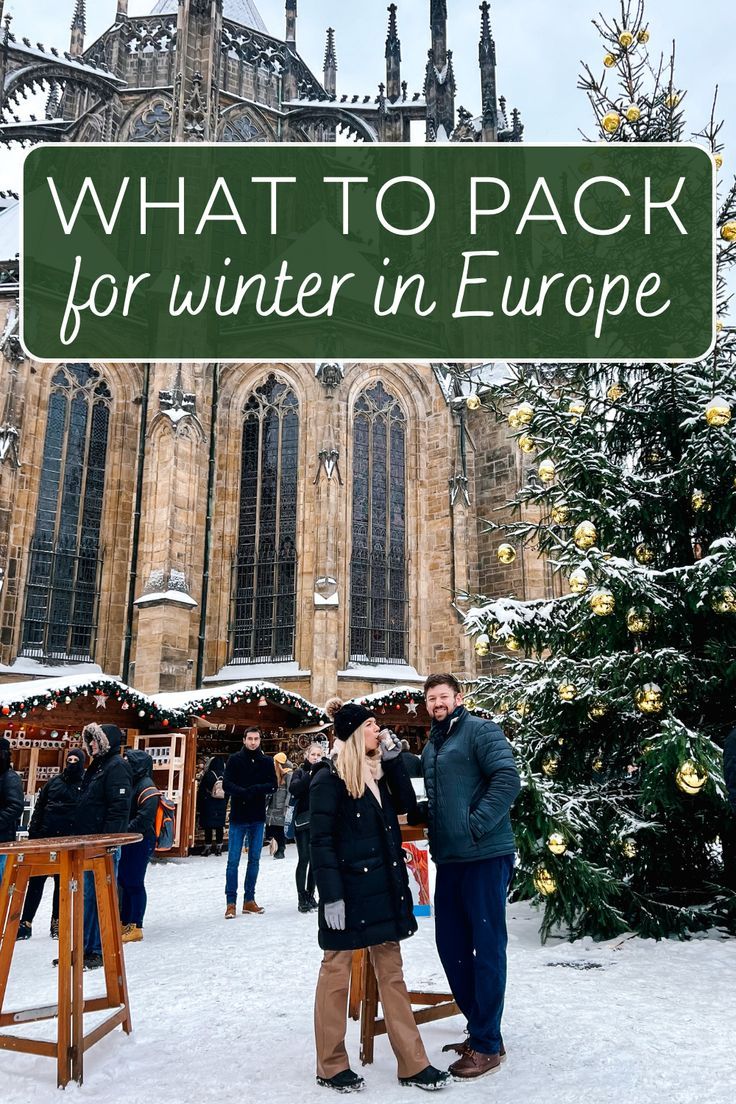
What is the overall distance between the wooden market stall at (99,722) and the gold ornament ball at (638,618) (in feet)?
25.7

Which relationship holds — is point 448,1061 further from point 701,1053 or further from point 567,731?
point 567,731

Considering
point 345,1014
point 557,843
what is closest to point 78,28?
point 557,843

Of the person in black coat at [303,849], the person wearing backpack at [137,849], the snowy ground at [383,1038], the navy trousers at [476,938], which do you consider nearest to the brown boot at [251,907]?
the person in black coat at [303,849]

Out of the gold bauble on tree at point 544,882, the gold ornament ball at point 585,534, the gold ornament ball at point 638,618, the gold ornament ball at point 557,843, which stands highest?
the gold ornament ball at point 585,534

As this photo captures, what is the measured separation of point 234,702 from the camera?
12.9 metres

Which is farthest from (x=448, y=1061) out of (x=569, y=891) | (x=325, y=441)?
(x=325, y=441)

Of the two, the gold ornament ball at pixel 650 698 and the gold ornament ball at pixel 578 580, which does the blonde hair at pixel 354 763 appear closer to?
the gold ornament ball at pixel 578 580

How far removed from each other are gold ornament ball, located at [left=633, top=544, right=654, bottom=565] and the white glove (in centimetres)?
388

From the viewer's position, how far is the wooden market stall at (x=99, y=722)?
11.3 meters

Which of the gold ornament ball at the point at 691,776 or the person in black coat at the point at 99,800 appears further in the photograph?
the person in black coat at the point at 99,800

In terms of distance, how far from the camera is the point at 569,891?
543 cm

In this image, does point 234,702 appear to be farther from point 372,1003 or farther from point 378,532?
point 372,1003

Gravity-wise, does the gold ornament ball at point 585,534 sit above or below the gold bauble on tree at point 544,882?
above

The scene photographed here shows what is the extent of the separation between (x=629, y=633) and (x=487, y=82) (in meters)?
24.6
